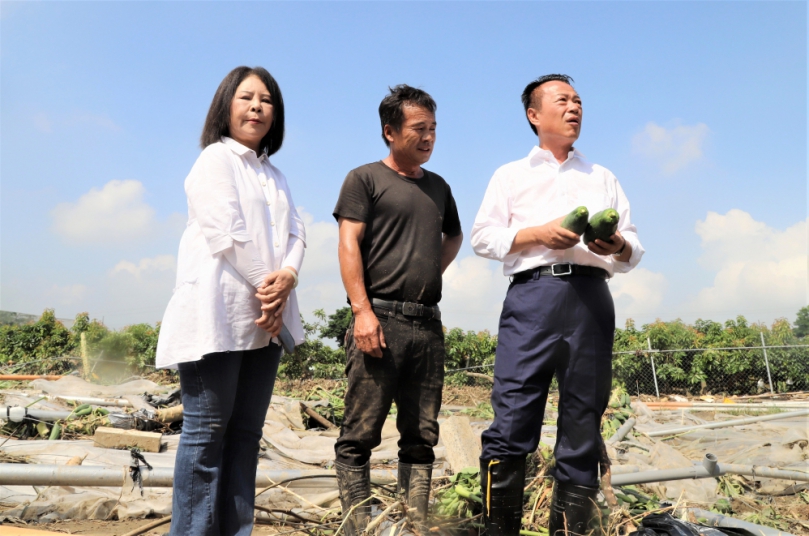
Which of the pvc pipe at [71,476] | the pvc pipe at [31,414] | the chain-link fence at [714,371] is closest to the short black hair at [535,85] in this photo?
the pvc pipe at [71,476]

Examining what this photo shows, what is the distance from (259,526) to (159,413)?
2.99 metres

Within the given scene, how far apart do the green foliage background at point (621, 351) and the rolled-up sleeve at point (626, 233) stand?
31.8ft

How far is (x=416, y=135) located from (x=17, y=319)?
68.3 feet

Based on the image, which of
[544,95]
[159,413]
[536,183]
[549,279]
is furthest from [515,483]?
[159,413]

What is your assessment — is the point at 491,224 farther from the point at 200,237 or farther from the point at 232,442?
the point at 232,442

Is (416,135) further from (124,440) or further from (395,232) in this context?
(124,440)

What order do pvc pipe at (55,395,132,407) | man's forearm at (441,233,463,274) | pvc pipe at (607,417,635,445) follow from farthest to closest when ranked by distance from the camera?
pvc pipe at (55,395,132,407) < pvc pipe at (607,417,635,445) < man's forearm at (441,233,463,274)

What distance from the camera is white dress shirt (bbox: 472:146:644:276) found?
272cm

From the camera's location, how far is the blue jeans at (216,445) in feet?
7.47

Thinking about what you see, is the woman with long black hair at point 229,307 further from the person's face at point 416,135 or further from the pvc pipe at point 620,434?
the pvc pipe at point 620,434

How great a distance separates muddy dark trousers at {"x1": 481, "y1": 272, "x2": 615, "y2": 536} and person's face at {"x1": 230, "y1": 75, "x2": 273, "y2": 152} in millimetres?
1296

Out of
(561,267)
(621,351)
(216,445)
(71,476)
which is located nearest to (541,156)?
(561,267)

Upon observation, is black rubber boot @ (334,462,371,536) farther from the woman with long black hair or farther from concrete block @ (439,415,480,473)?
concrete block @ (439,415,480,473)

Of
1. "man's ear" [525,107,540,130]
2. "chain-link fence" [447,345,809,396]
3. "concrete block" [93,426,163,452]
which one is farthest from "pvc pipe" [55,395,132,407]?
"chain-link fence" [447,345,809,396]
